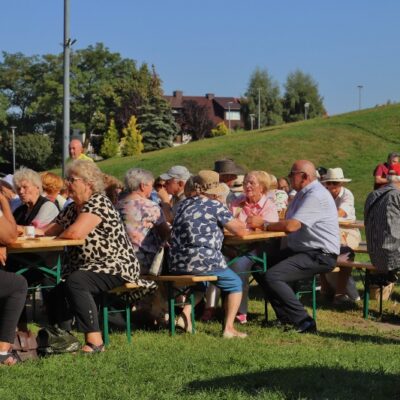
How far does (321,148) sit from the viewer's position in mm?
35812

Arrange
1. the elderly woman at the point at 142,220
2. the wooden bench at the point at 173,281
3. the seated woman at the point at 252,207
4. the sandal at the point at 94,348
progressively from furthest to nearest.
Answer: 1. the seated woman at the point at 252,207
2. the elderly woman at the point at 142,220
3. the wooden bench at the point at 173,281
4. the sandal at the point at 94,348

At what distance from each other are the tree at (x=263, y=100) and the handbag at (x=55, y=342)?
9102 centimetres

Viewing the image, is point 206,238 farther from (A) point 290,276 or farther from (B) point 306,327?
(B) point 306,327

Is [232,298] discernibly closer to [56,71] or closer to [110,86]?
[110,86]

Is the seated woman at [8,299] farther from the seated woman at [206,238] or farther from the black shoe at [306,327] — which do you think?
the black shoe at [306,327]

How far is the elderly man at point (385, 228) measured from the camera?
8008 mm

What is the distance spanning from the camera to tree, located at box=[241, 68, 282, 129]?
97875 millimetres

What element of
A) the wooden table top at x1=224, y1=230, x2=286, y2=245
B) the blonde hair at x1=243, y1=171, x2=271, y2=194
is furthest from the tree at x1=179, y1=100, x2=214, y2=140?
the wooden table top at x1=224, y1=230, x2=286, y2=245

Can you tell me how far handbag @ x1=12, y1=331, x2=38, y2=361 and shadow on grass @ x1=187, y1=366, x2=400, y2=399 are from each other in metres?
1.61

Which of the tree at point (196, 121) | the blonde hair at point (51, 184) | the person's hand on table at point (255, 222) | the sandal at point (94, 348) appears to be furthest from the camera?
the tree at point (196, 121)

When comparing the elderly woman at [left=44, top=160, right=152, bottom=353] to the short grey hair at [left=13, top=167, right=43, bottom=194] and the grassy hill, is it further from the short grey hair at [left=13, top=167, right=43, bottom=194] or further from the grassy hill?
the grassy hill

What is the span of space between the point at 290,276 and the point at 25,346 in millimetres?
2753

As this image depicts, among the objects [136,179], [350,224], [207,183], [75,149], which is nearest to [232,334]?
[207,183]

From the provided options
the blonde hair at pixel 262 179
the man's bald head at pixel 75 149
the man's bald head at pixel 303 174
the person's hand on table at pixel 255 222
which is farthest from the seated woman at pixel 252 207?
the man's bald head at pixel 75 149
